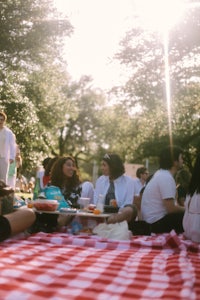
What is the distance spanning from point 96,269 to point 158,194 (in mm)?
2791

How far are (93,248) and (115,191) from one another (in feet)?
6.24

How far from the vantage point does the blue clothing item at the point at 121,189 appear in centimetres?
592

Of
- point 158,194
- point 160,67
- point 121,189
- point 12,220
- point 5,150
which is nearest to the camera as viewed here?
point 12,220

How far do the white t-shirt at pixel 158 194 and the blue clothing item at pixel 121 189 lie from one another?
22 centimetres

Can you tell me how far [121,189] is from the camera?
6000 millimetres

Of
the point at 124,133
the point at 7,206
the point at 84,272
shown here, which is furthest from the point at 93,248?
the point at 124,133

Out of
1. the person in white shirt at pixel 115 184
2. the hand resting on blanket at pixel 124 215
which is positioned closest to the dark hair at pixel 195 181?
the hand resting on blanket at pixel 124 215

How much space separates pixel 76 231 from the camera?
523cm

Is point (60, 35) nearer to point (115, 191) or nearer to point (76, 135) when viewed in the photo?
point (115, 191)

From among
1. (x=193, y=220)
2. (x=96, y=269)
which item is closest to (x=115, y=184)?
(x=193, y=220)

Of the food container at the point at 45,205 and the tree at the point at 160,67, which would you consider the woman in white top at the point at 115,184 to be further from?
the tree at the point at 160,67

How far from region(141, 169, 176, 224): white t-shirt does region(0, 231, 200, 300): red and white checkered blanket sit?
124 centimetres

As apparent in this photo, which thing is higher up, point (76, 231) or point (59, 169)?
point (59, 169)

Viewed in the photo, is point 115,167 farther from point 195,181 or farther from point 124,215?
point 195,181
